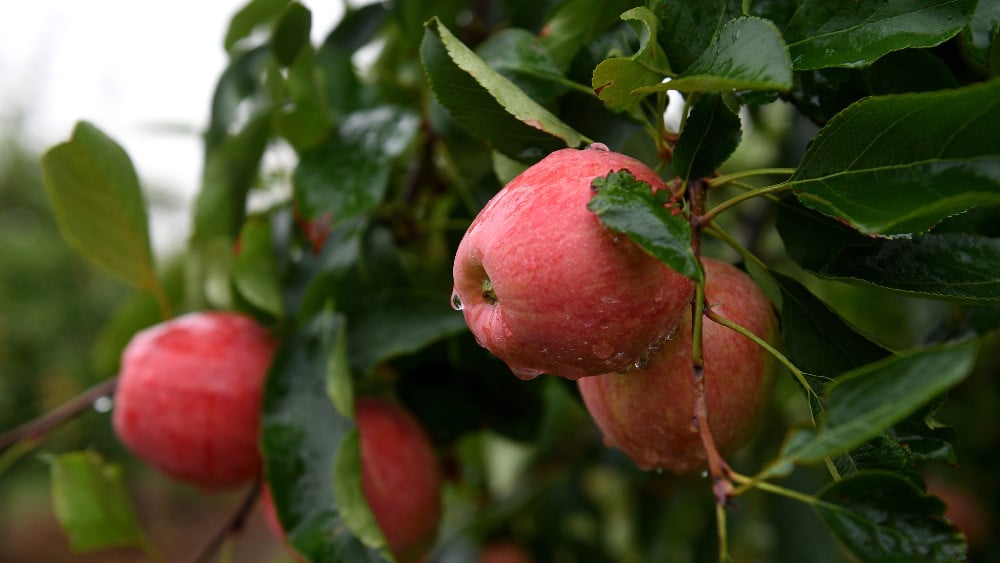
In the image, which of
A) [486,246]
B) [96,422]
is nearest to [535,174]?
[486,246]

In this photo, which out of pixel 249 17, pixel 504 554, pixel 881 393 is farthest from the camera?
pixel 504 554

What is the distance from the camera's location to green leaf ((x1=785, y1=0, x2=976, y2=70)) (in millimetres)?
385

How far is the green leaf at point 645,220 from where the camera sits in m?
0.34

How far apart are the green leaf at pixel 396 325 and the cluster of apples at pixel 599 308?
219mm

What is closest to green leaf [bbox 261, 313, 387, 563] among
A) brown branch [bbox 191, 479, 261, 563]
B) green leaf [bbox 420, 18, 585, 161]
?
brown branch [bbox 191, 479, 261, 563]

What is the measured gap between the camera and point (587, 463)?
1196mm

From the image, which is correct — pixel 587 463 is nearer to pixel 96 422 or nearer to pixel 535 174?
pixel 535 174

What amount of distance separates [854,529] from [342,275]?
0.50m

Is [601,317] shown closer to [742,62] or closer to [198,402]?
[742,62]

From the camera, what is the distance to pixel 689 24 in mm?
419

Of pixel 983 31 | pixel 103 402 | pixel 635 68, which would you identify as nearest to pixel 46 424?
pixel 103 402

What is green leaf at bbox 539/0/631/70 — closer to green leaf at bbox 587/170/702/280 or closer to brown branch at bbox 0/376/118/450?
green leaf at bbox 587/170/702/280

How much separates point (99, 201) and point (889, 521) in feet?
2.19

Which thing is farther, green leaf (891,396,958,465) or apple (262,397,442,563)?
apple (262,397,442,563)
